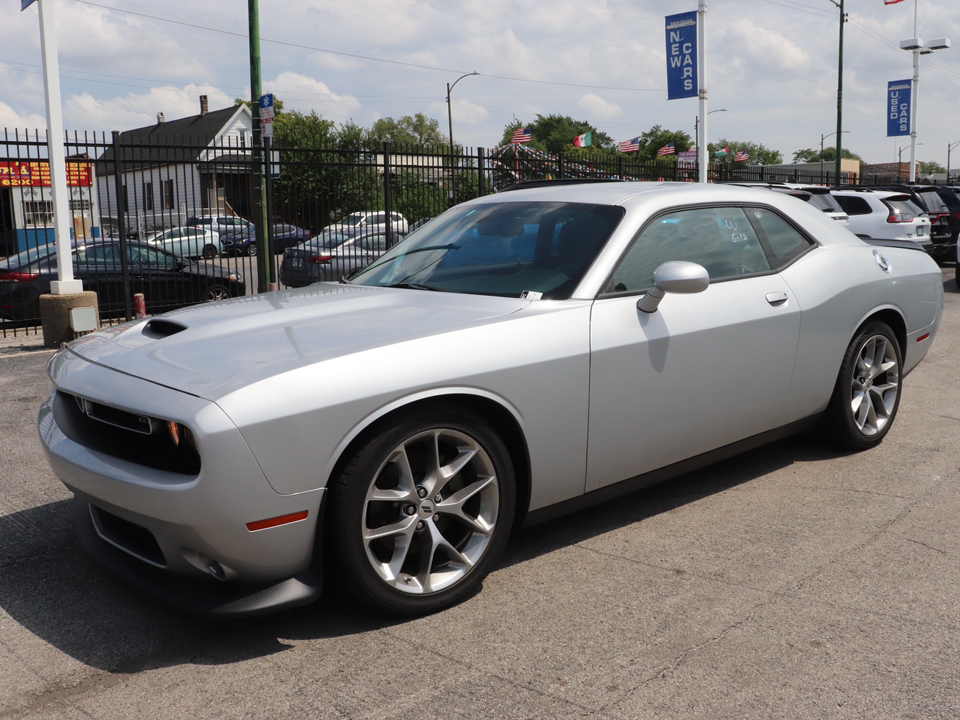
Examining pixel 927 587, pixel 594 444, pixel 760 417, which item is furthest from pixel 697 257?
pixel 927 587

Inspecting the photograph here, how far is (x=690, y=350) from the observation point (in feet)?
12.9

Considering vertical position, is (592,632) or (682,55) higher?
(682,55)

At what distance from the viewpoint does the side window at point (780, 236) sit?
4645mm

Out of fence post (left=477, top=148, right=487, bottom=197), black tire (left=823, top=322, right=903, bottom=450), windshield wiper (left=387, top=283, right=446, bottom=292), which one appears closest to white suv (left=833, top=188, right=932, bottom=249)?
fence post (left=477, top=148, right=487, bottom=197)

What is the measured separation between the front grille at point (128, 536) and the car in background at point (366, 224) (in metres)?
12.7

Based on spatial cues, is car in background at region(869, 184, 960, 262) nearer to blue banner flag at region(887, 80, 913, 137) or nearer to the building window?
the building window

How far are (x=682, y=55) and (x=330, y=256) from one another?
8.73 metres

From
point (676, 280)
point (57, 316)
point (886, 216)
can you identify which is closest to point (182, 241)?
point (57, 316)

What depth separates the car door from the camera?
3.69 metres

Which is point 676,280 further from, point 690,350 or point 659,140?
point 659,140

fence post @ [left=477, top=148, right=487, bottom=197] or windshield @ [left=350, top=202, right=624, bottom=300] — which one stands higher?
fence post @ [left=477, top=148, right=487, bottom=197]

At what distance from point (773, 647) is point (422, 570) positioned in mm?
1230

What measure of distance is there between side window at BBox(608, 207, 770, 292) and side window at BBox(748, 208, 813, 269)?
0.10 meters

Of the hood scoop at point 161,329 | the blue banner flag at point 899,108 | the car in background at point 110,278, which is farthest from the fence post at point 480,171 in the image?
Answer: the blue banner flag at point 899,108
